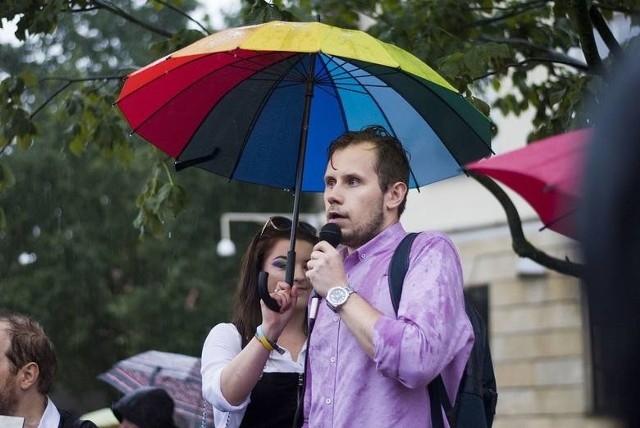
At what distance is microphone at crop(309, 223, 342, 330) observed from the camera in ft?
12.8

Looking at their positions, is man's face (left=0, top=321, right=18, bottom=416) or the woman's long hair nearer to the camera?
the woman's long hair

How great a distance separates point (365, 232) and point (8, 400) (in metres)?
1.85

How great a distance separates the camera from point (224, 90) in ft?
16.1

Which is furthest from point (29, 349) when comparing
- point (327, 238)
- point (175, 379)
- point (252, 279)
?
point (175, 379)

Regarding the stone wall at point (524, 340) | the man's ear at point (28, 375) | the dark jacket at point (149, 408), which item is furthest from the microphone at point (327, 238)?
the stone wall at point (524, 340)

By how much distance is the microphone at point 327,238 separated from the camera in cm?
390

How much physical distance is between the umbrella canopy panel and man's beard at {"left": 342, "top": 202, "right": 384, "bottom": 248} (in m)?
0.60

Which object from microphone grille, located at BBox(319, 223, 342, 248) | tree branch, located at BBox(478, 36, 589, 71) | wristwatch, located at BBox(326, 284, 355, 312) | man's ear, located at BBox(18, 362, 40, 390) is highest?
tree branch, located at BBox(478, 36, 589, 71)

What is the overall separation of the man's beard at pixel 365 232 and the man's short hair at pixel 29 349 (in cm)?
171

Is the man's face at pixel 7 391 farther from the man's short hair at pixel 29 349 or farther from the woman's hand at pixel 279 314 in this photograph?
the woman's hand at pixel 279 314

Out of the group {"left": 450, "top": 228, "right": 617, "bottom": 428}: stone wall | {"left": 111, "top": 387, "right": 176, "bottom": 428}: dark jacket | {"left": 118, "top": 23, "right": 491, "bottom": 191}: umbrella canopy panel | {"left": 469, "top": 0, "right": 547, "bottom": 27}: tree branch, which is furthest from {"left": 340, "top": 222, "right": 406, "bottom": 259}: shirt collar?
{"left": 450, "top": 228, "right": 617, "bottom": 428}: stone wall

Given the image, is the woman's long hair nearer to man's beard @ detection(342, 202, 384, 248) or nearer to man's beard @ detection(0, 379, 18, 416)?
man's beard @ detection(342, 202, 384, 248)

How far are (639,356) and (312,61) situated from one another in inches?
131

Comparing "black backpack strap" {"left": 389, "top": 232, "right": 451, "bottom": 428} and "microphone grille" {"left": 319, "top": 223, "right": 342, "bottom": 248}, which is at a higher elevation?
"microphone grille" {"left": 319, "top": 223, "right": 342, "bottom": 248}
